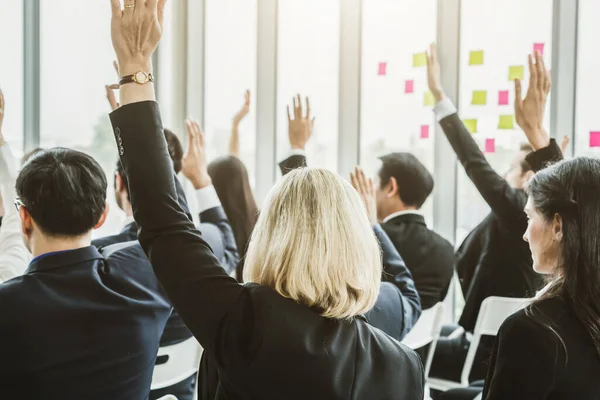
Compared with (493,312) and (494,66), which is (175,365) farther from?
(494,66)

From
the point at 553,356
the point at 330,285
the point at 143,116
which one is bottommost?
the point at 553,356

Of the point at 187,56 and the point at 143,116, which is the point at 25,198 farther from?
the point at 187,56

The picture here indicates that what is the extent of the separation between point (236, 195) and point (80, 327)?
6.58 ft

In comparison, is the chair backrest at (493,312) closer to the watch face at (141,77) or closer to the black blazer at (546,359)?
the black blazer at (546,359)

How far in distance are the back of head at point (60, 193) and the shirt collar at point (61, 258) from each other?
0.05m

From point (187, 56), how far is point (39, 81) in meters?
1.59

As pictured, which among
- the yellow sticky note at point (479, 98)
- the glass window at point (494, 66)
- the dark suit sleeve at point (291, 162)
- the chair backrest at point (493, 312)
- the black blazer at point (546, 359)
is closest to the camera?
the black blazer at point (546, 359)

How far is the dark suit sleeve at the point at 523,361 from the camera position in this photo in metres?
1.37

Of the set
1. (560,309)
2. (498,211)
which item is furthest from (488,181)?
(560,309)

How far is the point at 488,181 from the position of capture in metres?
2.84

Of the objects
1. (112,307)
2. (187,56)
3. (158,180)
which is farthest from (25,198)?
(187,56)

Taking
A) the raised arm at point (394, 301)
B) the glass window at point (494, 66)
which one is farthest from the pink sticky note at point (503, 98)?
the raised arm at point (394, 301)

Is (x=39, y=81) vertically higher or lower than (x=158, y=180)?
higher

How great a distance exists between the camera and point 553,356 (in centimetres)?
137
